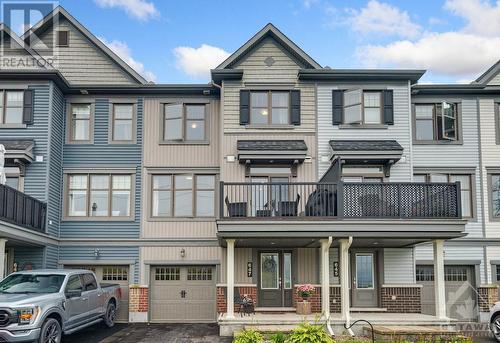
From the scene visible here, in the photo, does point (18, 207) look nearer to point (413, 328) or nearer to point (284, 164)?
point (284, 164)

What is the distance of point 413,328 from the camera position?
14.4 m

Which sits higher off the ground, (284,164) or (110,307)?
(284,164)

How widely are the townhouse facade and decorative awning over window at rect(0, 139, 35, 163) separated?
0.06m

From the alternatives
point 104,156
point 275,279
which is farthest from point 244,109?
point 275,279

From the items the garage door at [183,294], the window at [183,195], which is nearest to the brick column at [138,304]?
the garage door at [183,294]

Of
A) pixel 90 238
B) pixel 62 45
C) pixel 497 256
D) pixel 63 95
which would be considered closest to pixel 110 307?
pixel 90 238

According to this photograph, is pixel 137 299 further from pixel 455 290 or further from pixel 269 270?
pixel 455 290

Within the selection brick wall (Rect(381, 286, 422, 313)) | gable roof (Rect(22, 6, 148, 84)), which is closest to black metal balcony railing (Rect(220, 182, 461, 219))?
brick wall (Rect(381, 286, 422, 313))

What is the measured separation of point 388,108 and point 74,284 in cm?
1134

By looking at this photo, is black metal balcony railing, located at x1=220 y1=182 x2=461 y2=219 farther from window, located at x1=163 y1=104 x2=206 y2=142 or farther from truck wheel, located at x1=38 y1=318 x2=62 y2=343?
truck wheel, located at x1=38 y1=318 x2=62 y2=343

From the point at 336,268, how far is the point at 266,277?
7.51 feet

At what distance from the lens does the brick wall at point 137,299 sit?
18.4m

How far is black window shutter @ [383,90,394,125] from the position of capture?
1856 centimetres

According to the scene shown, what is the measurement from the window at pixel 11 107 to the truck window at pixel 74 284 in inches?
271
